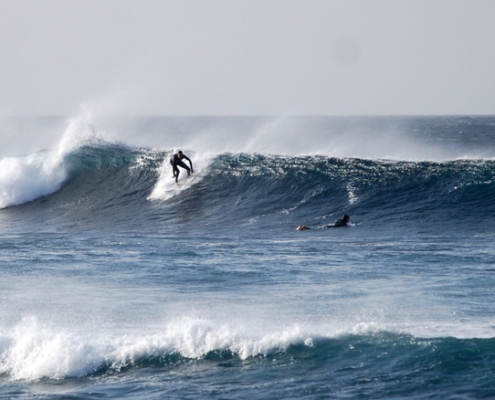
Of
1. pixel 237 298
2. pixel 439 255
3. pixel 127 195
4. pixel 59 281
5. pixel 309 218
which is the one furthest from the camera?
pixel 127 195

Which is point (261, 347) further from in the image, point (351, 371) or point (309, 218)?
point (309, 218)

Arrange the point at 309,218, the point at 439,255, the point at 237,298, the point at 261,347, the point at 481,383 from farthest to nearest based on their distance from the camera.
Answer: the point at 309,218
the point at 439,255
the point at 237,298
the point at 261,347
the point at 481,383

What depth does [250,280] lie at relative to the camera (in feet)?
49.0

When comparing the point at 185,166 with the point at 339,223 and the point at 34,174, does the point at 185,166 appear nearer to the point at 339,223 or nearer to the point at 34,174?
the point at 34,174

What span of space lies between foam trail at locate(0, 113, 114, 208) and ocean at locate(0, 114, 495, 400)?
0.08 meters

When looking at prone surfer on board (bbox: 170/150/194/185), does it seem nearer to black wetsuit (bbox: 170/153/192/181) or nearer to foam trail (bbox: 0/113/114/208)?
black wetsuit (bbox: 170/153/192/181)

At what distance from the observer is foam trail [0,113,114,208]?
28.2m

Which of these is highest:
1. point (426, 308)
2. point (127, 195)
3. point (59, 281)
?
point (127, 195)

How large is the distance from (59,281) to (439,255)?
25.3ft

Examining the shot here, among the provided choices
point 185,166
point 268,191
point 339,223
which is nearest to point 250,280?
point 339,223

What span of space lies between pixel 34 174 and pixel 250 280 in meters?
16.6

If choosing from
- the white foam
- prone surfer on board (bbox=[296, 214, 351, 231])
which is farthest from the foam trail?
the white foam

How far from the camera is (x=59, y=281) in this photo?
15.1 m

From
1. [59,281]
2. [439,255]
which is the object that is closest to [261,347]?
[59,281]
